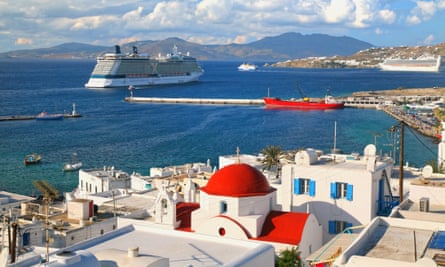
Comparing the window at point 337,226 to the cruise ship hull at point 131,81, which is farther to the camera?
the cruise ship hull at point 131,81

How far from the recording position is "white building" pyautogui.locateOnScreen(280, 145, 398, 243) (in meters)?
20.5

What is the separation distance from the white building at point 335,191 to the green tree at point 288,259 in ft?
14.2

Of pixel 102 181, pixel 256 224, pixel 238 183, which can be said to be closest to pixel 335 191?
pixel 256 224

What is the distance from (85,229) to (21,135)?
5233 cm

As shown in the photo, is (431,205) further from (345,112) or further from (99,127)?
(345,112)

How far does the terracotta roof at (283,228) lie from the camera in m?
17.8

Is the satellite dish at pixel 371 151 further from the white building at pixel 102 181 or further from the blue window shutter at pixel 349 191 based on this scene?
the white building at pixel 102 181

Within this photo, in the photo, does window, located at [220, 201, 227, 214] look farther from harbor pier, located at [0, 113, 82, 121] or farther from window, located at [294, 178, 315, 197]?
harbor pier, located at [0, 113, 82, 121]

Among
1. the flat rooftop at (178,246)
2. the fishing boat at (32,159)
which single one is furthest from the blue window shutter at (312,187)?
the fishing boat at (32,159)

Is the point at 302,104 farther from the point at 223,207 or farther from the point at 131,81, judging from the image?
the point at 223,207

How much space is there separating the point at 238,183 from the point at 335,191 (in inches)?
169

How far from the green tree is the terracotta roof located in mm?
1487

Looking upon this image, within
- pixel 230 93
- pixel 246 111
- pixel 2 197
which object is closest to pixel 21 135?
pixel 246 111

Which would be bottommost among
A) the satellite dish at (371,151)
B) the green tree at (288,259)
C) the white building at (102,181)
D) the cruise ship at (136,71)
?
the white building at (102,181)
